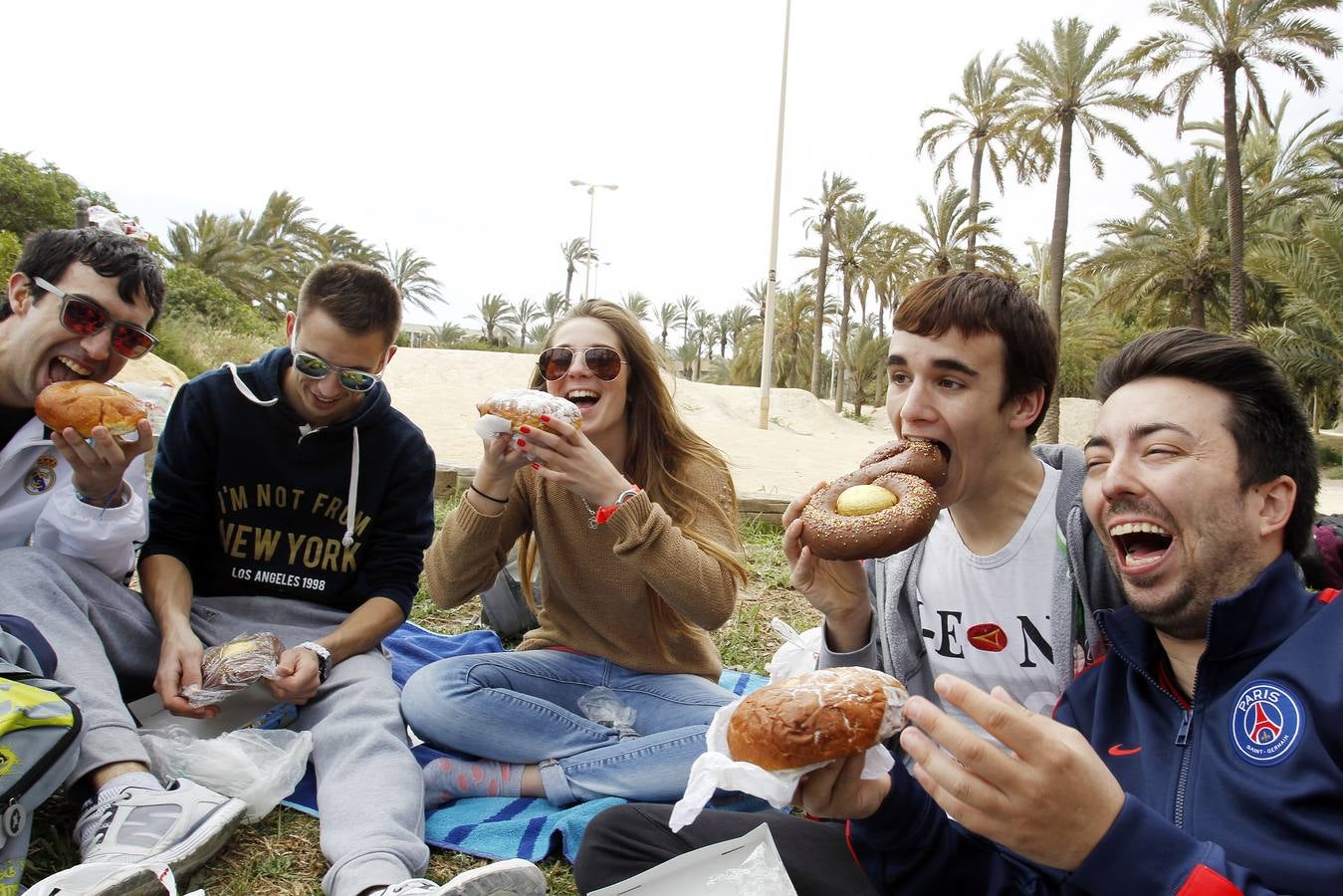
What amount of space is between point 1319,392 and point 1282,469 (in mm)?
37341

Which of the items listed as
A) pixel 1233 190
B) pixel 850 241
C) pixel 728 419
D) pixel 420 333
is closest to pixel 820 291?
pixel 850 241

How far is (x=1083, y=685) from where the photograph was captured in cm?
227

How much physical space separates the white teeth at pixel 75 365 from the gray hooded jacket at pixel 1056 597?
10.3 ft

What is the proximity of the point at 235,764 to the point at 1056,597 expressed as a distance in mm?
2899

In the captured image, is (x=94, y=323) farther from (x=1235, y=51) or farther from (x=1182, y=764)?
(x=1235, y=51)

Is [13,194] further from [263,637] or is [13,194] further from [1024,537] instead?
[1024,537]

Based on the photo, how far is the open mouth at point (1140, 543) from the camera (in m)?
2.01

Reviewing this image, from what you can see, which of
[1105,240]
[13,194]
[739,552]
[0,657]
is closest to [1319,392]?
[1105,240]

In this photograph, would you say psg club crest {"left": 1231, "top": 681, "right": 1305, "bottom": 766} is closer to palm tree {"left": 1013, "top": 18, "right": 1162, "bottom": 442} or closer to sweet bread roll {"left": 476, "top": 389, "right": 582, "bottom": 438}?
sweet bread roll {"left": 476, "top": 389, "right": 582, "bottom": 438}

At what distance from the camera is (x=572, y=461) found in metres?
3.29

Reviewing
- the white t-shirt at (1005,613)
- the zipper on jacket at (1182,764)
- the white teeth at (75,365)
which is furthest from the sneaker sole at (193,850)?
the zipper on jacket at (1182,764)

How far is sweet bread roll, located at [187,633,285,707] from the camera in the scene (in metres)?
3.22

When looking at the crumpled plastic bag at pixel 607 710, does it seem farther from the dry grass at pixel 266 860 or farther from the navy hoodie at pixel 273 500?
the navy hoodie at pixel 273 500

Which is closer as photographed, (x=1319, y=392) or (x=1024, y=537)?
(x=1024, y=537)
